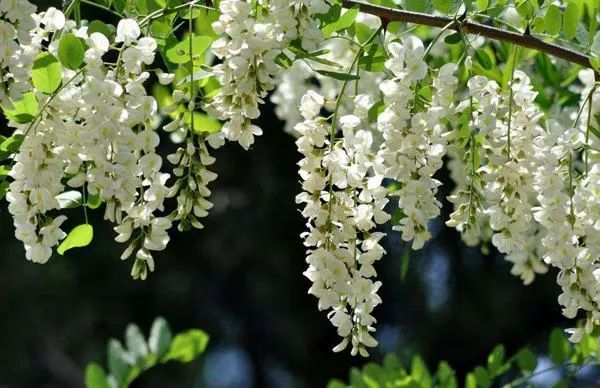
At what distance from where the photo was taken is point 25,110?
104 centimetres

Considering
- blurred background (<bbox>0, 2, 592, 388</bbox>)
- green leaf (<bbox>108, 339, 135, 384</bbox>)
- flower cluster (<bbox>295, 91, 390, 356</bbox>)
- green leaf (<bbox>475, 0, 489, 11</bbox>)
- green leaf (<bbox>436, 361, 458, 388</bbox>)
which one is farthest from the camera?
blurred background (<bbox>0, 2, 592, 388</bbox>)

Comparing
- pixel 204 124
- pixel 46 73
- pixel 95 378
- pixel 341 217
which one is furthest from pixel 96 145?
pixel 95 378

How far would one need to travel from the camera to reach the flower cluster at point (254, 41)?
0.99 meters

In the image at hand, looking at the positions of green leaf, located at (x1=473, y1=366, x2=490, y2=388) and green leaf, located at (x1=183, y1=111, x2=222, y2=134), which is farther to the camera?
green leaf, located at (x1=473, y1=366, x2=490, y2=388)

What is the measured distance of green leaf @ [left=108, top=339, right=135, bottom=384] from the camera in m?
1.79

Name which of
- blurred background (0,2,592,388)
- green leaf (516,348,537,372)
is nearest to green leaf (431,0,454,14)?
green leaf (516,348,537,372)

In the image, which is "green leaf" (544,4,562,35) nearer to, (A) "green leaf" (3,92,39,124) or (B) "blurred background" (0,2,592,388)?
(A) "green leaf" (3,92,39,124)

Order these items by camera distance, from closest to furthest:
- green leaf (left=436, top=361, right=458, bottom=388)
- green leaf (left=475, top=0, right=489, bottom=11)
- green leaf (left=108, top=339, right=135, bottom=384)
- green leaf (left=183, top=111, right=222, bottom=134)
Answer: green leaf (left=475, top=0, right=489, bottom=11) < green leaf (left=183, top=111, right=222, bottom=134) < green leaf (left=436, top=361, right=458, bottom=388) < green leaf (left=108, top=339, right=135, bottom=384)

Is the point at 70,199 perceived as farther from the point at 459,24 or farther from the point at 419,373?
the point at 419,373

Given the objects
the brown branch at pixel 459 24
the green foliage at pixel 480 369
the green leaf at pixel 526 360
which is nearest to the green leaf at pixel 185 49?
the brown branch at pixel 459 24

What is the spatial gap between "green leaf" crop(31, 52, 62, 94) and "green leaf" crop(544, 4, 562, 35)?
1.62 feet

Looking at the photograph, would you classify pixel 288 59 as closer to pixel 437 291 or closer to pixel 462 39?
pixel 462 39

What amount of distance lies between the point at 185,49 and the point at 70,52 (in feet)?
0.40

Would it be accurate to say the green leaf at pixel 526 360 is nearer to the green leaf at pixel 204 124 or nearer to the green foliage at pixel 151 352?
the green foliage at pixel 151 352
